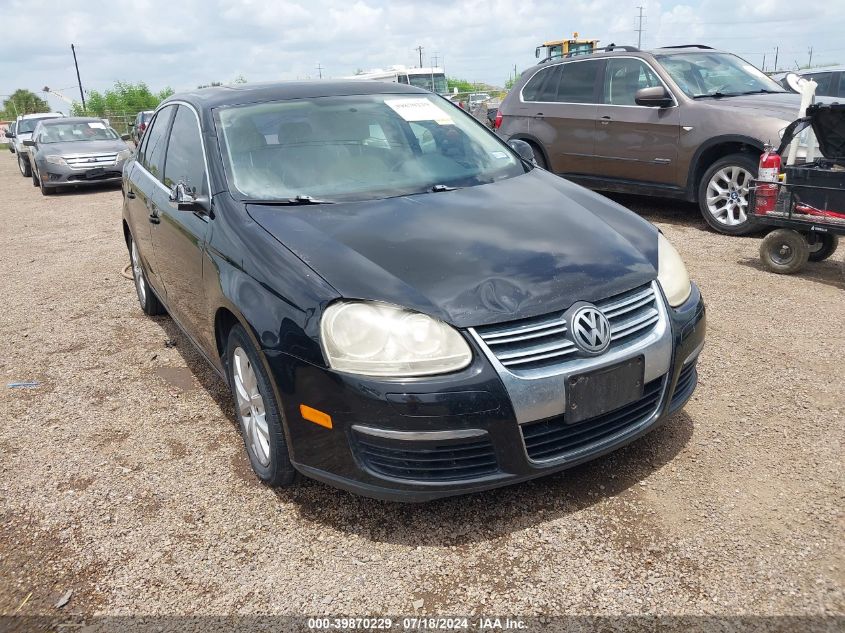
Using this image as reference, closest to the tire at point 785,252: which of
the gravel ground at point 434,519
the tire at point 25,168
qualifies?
the gravel ground at point 434,519

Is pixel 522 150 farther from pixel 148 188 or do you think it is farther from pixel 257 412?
pixel 148 188

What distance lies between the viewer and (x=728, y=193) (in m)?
7.04

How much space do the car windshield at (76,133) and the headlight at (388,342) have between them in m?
14.2

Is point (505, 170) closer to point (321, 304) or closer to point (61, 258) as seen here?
point (321, 304)

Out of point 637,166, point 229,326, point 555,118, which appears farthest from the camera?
point 555,118

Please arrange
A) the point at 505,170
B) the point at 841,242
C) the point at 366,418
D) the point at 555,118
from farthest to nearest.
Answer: the point at 555,118
the point at 841,242
the point at 505,170
the point at 366,418

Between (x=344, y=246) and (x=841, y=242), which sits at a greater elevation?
(x=344, y=246)

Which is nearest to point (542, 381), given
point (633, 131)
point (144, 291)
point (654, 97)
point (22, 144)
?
point (144, 291)

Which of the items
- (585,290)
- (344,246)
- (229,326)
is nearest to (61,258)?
(229,326)

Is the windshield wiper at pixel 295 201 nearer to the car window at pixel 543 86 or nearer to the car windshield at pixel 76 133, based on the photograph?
the car window at pixel 543 86

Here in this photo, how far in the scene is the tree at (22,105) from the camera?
59.5m

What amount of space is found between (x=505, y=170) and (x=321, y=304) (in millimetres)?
1738

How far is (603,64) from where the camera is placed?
8.29 m

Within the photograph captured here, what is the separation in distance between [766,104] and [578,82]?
2.27 metres
